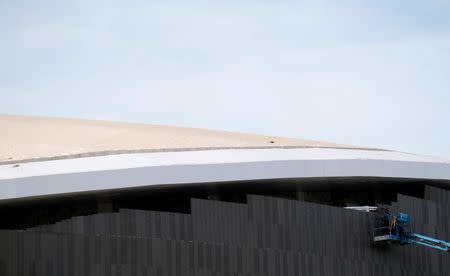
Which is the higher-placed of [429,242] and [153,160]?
[153,160]

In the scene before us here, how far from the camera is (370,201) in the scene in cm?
6166

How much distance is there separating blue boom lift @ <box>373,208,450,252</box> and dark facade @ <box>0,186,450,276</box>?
48 centimetres

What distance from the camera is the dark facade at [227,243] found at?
45844mm

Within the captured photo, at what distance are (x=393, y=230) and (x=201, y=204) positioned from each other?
10490 millimetres

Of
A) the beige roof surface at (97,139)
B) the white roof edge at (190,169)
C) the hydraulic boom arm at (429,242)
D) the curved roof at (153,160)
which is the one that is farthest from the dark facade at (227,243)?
the beige roof surface at (97,139)

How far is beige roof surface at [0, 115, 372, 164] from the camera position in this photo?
5725 centimetres

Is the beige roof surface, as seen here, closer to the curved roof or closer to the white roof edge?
the curved roof

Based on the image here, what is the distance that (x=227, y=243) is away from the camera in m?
50.2

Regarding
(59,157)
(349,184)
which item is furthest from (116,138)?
(349,184)

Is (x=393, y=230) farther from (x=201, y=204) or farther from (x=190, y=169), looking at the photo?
(x=201, y=204)

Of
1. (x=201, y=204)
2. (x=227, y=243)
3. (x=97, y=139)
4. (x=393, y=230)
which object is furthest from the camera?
(x=97, y=139)

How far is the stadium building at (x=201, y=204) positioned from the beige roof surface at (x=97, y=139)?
0.34 ft

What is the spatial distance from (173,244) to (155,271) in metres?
1.35

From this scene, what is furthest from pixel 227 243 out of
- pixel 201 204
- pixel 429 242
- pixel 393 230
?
pixel 429 242
